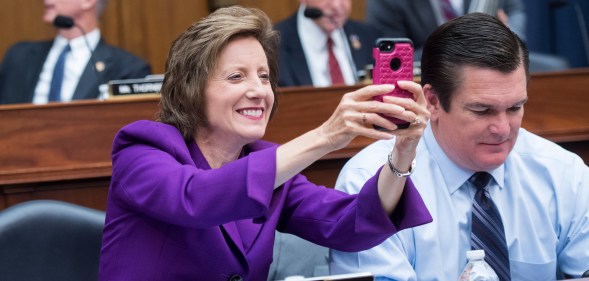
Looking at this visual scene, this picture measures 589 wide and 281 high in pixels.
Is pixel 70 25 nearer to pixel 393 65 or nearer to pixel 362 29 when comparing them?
pixel 362 29

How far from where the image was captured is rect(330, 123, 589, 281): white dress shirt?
243 centimetres

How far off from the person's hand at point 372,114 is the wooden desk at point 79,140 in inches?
72.8

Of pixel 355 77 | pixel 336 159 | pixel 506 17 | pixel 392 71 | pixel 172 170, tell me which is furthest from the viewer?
pixel 506 17

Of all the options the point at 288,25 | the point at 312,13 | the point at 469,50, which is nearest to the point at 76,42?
the point at 288,25

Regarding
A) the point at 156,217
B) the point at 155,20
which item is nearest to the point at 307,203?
the point at 156,217

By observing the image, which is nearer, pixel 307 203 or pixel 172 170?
pixel 172 170

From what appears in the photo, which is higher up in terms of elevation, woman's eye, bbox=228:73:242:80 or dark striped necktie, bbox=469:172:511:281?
woman's eye, bbox=228:73:242:80

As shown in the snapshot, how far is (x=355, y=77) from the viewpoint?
4473mm

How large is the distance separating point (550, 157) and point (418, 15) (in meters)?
2.17

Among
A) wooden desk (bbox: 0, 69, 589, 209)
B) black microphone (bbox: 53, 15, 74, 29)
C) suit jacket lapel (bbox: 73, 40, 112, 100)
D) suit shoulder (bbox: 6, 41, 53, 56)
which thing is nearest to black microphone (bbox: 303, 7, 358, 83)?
wooden desk (bbox: 0, 69, 589, 209)

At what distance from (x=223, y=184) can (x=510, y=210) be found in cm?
94

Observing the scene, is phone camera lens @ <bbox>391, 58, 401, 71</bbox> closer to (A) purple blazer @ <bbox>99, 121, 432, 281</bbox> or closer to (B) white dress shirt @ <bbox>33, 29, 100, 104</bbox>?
(A) purple blazer @ <bbox>99, 121, 432, 281</bbox>

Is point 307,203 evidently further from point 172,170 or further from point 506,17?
point 506,17

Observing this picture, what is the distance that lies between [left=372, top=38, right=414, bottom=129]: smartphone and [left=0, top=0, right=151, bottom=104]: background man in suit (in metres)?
2.62
